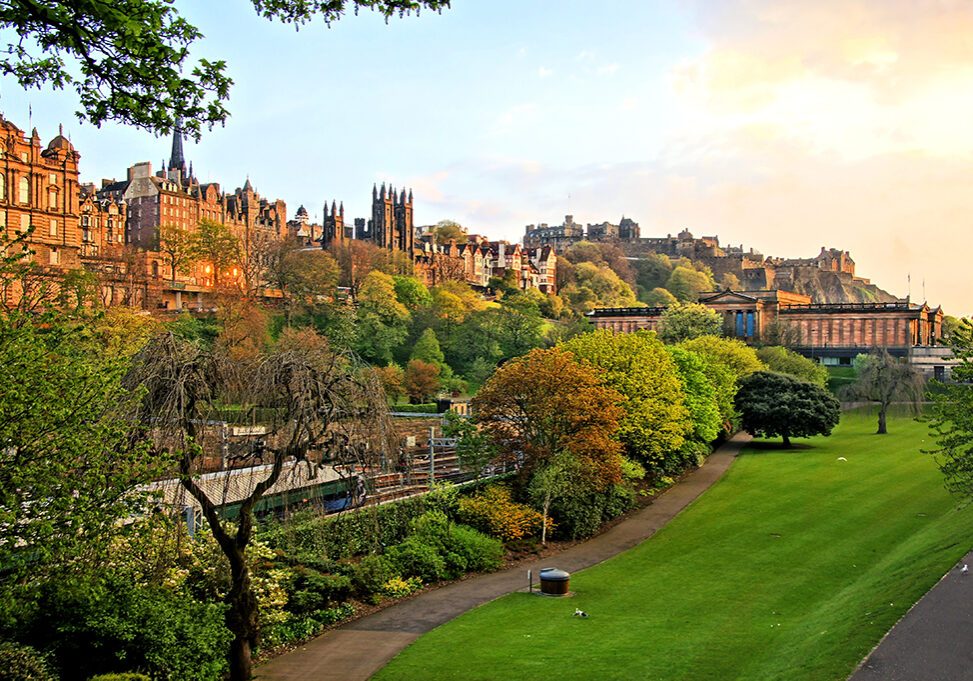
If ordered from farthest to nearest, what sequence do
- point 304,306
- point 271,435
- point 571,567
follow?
1. point 304,306
2. point 571,567
3. point 271,435

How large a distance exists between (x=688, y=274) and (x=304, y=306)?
361 ft

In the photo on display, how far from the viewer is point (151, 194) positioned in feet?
353

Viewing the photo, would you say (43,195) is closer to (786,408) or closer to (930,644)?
(786,408)

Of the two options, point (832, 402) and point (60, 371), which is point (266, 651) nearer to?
point (60, 371)

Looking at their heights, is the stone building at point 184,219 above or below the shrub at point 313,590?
above

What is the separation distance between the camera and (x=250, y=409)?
14.4 metres

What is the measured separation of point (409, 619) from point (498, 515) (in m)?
7.50

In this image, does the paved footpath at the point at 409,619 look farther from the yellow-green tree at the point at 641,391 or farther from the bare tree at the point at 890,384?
the bare tree at the point at 890,384

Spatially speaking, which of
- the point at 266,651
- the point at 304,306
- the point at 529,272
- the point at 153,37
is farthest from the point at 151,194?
the point at 153,37

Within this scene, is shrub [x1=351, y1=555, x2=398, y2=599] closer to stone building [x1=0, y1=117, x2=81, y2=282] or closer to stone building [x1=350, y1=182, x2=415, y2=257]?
stone building [x1=0, y1=117, x2=81, y2=282]

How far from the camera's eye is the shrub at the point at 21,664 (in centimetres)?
1249

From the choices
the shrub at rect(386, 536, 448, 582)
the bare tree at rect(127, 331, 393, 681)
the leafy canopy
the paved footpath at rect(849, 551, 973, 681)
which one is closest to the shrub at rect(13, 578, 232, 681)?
the bare tree at rect(127, 331, 393, 681)

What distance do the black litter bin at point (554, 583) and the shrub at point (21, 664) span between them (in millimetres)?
12656

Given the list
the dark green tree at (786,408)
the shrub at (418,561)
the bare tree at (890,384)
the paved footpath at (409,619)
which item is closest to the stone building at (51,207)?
the shrub at (418,561)
